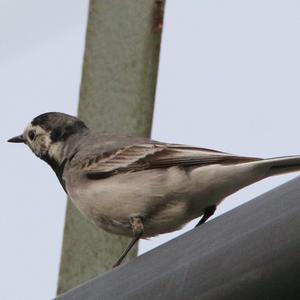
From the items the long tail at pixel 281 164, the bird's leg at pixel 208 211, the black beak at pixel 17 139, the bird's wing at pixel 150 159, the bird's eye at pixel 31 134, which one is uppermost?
the long tail at pixel 281 164

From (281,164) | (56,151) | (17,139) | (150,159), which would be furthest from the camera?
→ (17,139)

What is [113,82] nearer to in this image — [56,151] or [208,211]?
[208,211]

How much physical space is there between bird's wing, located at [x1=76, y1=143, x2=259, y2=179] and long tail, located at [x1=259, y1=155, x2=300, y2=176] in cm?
23

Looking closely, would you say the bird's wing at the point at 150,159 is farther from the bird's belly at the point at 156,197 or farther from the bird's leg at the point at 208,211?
the bird's leg at the point at 208,211

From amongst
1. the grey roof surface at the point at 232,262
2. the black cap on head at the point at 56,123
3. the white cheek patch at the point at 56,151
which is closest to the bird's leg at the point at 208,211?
the white cheek patch at the point at 56,151

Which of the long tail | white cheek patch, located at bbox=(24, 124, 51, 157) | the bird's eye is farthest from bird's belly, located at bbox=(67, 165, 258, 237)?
the bird's eye

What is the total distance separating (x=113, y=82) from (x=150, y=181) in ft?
2.04

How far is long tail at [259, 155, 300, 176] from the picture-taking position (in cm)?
397

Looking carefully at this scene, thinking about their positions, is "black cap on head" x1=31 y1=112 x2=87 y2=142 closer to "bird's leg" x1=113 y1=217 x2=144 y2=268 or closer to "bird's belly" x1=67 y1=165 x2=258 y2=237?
"bird's belly" x1=67 y1=165 x2=258 y2=237

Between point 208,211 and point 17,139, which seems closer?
point 208,211

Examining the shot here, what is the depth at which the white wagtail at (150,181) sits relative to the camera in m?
4.96

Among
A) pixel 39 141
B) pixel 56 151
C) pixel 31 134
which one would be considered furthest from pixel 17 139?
pixel 56 151

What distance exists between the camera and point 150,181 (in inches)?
210

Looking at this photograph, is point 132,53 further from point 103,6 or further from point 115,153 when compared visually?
point 115,153
